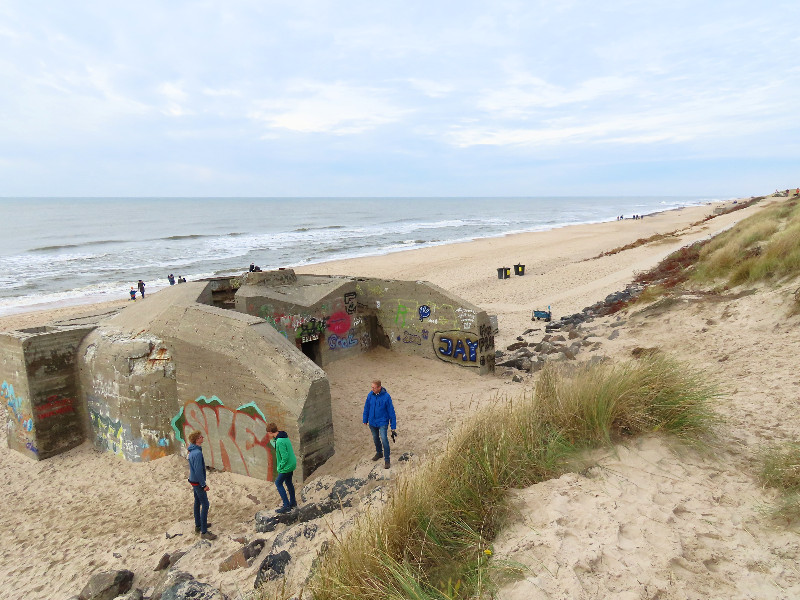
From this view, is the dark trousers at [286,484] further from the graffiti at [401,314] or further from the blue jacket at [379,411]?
the graffiti at [401,314]

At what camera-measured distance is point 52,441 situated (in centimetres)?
1007

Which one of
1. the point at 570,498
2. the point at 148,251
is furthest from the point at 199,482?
the point at 148,251

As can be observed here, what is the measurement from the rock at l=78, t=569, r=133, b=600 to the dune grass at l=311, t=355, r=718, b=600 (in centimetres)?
329

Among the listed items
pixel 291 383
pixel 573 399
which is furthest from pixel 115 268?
pixel 573 399

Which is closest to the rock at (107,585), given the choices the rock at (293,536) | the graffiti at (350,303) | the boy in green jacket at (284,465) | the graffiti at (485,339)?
the boy in green jacket at (284,465)

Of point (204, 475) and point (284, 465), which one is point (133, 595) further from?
point (284, 465)

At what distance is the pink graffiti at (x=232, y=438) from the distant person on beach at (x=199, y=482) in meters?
1.17

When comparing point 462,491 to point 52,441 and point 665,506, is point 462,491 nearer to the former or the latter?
point 665,506

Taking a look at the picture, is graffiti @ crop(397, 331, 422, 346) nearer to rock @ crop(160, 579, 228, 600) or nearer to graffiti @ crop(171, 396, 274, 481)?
graffiti @ crop(171, 396, 274, 481)

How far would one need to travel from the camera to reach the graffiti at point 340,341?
488 inches

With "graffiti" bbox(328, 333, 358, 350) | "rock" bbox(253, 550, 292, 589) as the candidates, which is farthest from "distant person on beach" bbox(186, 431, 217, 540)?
"graffiti" bbox(328, 333, 358, 350)

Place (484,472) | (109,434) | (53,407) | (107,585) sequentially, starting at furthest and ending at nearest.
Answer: (53,407)
(109,434)
(107,585)
(484,472)

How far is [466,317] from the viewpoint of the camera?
465 inches

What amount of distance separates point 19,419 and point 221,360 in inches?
218
